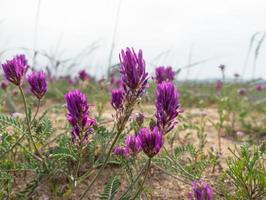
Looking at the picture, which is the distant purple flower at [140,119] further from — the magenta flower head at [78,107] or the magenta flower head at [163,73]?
the magenta flower head at [163,73]

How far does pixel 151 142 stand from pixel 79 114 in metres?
0.35

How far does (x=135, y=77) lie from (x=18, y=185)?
1.29 m

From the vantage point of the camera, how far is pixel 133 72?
1660 mm

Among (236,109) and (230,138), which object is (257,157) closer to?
(230,138)

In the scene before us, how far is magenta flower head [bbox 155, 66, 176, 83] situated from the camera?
3.28 meters

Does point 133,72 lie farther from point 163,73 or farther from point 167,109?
point 163,73

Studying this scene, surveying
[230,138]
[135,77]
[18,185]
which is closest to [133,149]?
[135,77]

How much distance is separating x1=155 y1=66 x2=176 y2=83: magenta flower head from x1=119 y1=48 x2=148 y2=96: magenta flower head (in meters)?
1.57

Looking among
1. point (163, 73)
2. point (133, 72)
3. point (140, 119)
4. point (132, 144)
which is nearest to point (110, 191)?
point (132, 144)

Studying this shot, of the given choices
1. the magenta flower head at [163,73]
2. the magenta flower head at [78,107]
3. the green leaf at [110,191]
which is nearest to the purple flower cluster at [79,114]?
the magenta flower head at [78,107]

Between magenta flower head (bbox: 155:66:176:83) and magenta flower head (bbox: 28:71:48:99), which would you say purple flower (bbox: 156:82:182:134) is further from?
magenta flower head (bbox: 155:66:176:83)

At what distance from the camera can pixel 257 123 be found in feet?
17.2

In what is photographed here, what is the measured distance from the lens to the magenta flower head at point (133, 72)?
5.46 ft

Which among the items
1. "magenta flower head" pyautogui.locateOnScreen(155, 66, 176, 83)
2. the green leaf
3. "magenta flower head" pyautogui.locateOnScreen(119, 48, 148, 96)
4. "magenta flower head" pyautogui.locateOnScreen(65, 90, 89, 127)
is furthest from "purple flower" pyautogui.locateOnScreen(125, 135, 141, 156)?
"magenta flower head" pyautogui.locateOnScreen(155, 66, 176, 83)
